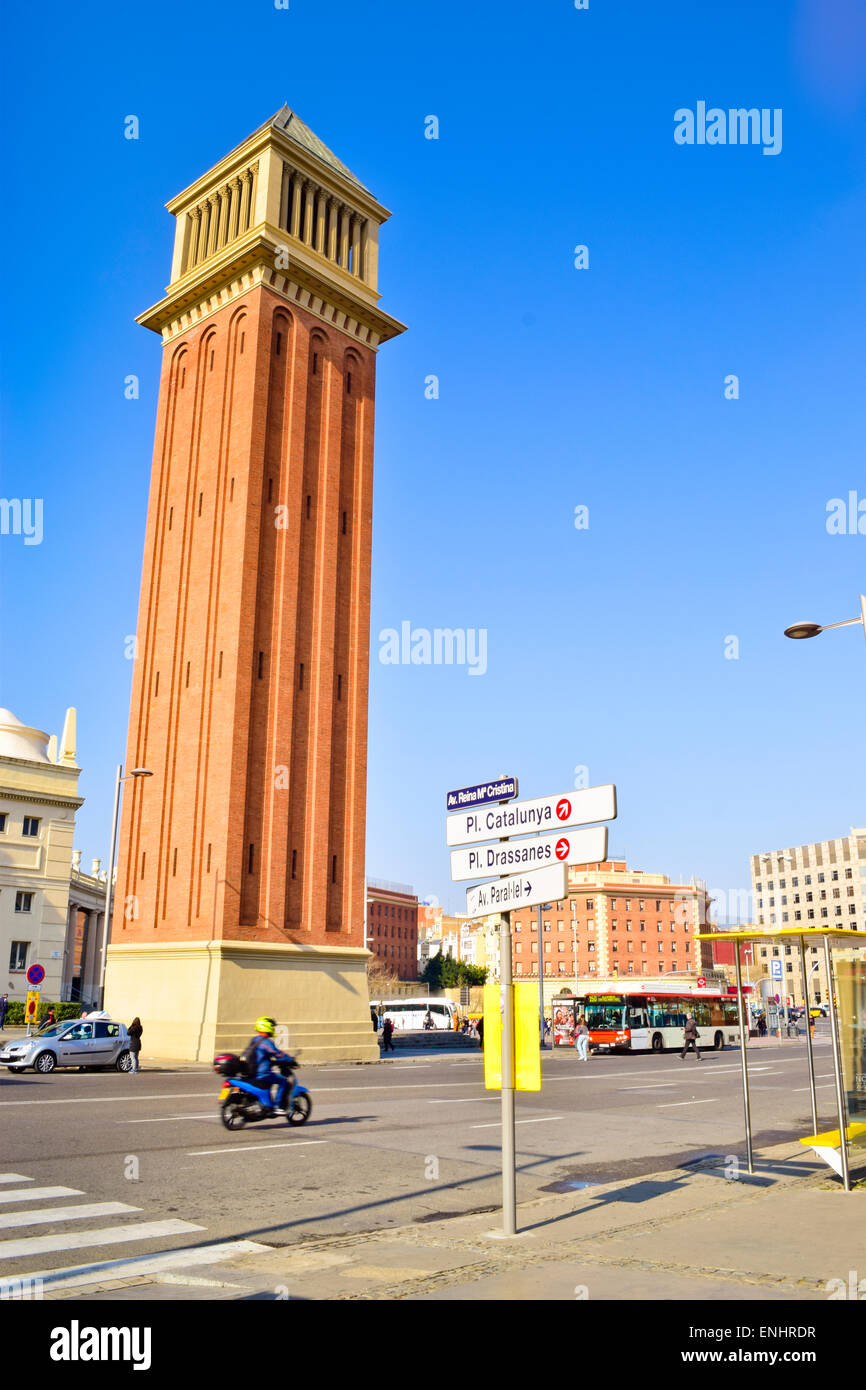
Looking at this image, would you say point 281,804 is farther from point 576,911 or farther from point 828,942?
point 576,911

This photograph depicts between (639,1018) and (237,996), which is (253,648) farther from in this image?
(639,1018)

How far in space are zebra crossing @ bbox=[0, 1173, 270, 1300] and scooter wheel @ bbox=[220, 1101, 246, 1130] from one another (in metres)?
5.13

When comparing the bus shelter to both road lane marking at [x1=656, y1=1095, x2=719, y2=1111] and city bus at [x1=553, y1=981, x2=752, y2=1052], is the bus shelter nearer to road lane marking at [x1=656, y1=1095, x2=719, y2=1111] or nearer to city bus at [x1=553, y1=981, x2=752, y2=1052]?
road lane marking at [x1=656, y1=1095, x2=719, y2=1111]

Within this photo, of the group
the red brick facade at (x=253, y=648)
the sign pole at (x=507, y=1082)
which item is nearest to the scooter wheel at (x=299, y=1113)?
the sign pole at (x=507, y=1082)

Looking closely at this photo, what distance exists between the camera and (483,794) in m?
9.23

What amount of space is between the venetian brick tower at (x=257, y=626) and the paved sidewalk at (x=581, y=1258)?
25428 millimetres

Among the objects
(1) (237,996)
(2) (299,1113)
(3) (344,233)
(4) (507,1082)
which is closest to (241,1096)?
(2) (299,1113)

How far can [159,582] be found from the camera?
1681 inches

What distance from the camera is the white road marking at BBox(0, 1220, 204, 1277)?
7.88m

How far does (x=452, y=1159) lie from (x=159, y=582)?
33.0 meters

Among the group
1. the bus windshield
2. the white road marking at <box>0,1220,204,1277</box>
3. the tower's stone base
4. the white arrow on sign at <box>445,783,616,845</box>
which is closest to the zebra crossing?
the white road marking at <box>0,1220,204,1277</box>

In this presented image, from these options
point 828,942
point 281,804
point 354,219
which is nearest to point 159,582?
point 281,804

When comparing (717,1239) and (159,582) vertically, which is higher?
(159,582)
